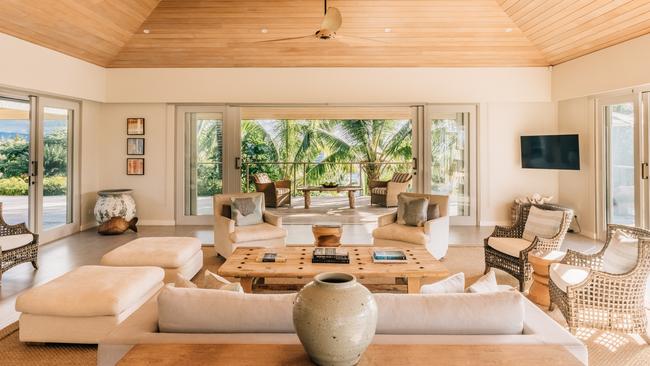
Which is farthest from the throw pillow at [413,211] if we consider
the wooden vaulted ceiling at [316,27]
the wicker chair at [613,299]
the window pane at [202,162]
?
the window pane at [202,162]

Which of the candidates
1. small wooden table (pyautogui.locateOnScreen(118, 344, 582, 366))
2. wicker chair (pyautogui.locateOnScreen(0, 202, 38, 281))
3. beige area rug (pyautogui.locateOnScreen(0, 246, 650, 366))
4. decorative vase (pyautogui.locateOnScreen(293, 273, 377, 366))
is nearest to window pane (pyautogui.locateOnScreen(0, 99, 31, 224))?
wicker chair (pyautogui.locateOnScreen(0, 202, 38, 281))

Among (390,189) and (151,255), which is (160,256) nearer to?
(151,255)

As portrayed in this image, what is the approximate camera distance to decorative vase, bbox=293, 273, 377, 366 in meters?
1.24

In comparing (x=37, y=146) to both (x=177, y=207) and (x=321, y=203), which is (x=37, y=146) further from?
(x=321, y=203)

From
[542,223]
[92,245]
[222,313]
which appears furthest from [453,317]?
[92,245]

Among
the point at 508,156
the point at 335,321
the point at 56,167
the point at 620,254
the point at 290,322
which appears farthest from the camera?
the point at 508,156

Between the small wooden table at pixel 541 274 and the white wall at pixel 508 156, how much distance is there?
12.9 feet

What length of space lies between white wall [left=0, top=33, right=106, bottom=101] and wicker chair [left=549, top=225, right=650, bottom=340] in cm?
656

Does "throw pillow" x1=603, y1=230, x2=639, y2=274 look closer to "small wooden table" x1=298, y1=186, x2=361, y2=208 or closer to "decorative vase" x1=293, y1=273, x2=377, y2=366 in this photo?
"decorative vase" x1=293, y1=273, x2=377, y2=366

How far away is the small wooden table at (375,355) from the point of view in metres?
1.38

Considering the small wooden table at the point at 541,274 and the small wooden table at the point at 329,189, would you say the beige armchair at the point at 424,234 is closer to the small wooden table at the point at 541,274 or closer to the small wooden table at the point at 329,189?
the small wooden table at the point at 541,274

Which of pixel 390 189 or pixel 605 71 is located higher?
pixel 605 71

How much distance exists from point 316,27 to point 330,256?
13.6 ft

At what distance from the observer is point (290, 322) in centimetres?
161
